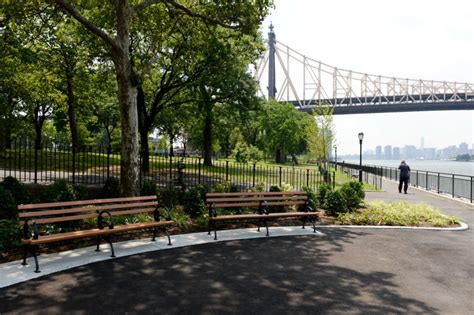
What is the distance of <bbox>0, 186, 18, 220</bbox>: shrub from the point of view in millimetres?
7680

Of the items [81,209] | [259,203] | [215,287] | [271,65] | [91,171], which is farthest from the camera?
[271,65]

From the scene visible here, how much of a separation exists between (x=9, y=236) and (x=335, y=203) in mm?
8359

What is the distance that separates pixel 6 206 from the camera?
773 centimetres

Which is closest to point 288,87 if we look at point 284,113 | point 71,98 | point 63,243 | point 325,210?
point 284,113

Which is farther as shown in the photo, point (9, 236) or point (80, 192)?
point (80, 192)

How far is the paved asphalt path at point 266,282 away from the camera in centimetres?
444

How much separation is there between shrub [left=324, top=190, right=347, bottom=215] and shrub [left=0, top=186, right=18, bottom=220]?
27.2 ft

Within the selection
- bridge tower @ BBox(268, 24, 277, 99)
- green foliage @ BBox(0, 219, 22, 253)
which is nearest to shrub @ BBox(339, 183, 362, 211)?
green foliage @ BBox(0, 219, 22, 253)

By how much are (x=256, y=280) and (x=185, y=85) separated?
1614 cm

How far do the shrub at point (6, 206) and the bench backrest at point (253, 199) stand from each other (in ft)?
13.9

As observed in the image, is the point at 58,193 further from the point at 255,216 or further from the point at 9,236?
the point at 255,216

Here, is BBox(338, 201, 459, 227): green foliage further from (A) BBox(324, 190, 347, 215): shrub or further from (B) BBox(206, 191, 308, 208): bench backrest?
(B) BBox(206, 191, 308, 208): bench backrest

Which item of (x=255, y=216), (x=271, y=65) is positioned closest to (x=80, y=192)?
(x=255, y=216)

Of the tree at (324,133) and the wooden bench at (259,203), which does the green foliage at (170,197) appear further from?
the tree at (324,133)
